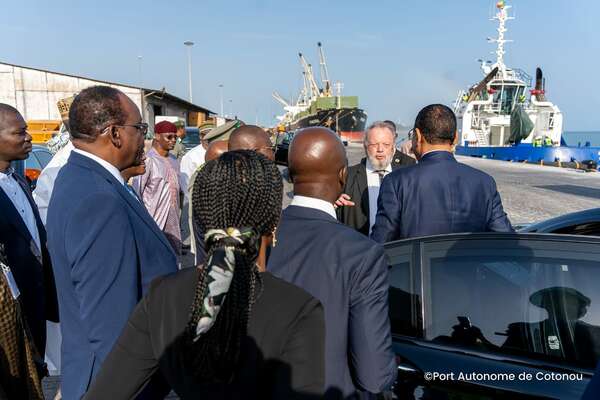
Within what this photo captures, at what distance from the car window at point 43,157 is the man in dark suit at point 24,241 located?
21.1 ft

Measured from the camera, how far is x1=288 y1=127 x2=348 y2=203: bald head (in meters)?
1.88

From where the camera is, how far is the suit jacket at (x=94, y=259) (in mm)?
1720

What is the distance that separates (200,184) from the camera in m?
1.26

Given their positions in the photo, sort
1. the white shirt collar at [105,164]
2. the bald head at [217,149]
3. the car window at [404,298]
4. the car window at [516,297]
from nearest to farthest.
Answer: the white shirt collar at [105,164] → the car window at [516,297] → the car window at [404,298] → the bald head at [217,149]

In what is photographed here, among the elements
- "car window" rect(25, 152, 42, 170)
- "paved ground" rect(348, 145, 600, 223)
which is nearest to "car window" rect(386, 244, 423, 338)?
"paved ground" rect(348, 145, 600, 223)

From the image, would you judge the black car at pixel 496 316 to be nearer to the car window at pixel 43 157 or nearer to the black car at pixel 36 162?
the black car at pixel 36 162

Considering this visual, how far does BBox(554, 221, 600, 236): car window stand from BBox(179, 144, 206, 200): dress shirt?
456 cm

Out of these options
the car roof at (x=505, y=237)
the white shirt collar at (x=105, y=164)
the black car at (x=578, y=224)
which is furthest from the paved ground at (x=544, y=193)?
the white shirt collar at (x=105, y=164)

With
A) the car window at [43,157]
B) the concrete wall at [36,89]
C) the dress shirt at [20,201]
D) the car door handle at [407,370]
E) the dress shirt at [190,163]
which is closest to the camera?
the car door handle at [407,370]

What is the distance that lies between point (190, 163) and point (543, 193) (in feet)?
35.9

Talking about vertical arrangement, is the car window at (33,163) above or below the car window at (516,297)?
above

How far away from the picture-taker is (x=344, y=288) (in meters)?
1.67

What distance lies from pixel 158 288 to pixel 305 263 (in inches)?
23.2

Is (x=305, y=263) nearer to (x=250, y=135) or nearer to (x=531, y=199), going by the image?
(x=250, y=135)
